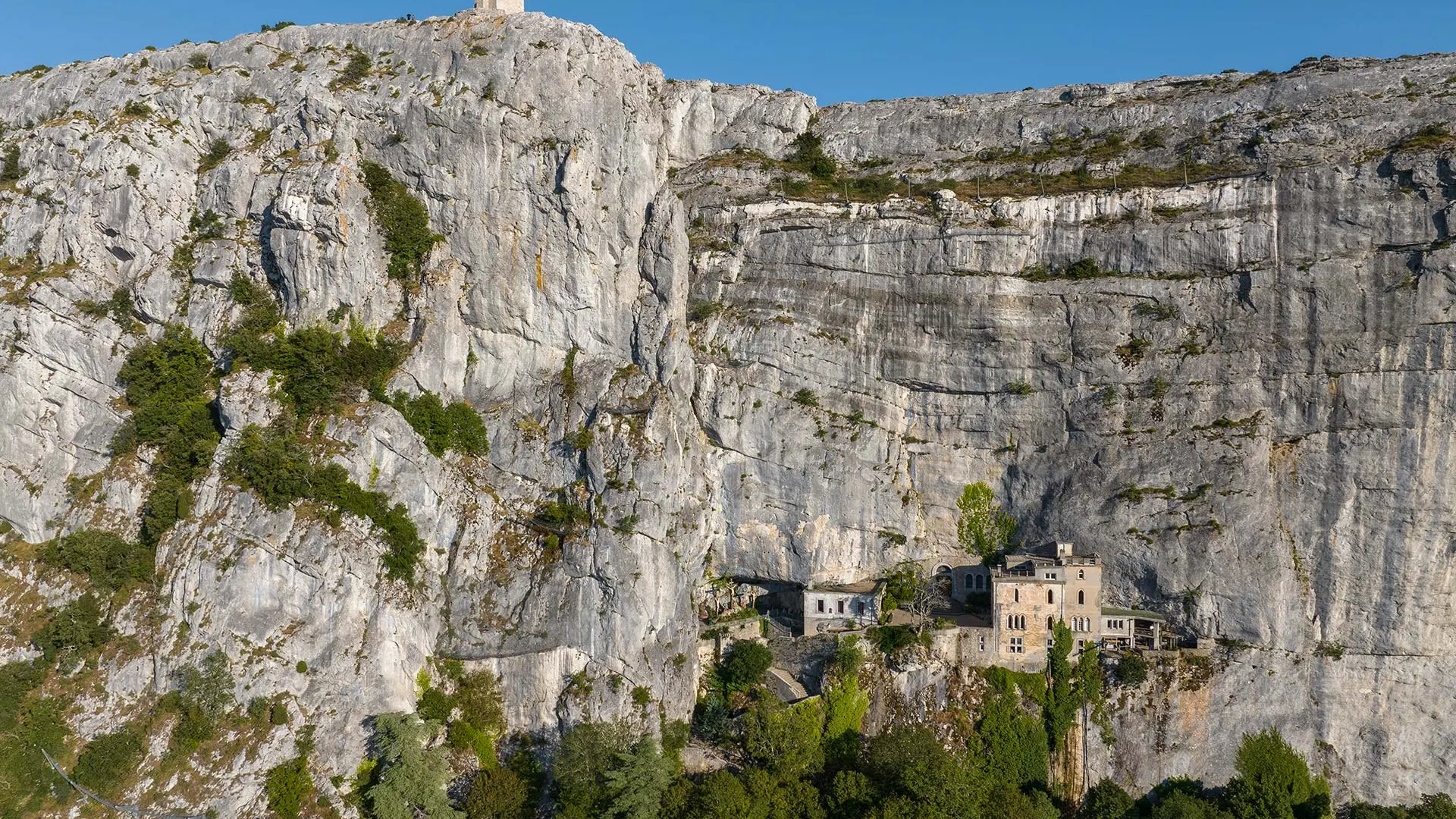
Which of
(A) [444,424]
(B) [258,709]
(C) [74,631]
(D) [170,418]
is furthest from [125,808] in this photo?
(A) [444,424]

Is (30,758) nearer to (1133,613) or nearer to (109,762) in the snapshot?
(109,762)

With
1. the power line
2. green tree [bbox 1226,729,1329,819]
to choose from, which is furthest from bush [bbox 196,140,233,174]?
green tree [bbox 1226,729,1329,819]

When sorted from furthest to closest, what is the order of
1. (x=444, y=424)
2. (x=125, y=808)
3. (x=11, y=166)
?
1. (x=11, y=166)
2. (x=444, y=424)
3. (x=125, y=808)

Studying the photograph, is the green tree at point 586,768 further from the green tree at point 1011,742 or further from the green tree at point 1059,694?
the green tree at point 1059,694

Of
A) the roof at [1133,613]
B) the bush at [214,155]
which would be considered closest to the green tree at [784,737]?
the roof at [1133,613]

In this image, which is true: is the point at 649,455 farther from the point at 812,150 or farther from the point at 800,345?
the point at 812,150

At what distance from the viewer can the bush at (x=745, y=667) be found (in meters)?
42.8

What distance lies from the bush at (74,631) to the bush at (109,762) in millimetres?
4282

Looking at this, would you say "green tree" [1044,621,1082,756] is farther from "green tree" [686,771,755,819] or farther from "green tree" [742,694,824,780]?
"green tree" [686,771,755,819]

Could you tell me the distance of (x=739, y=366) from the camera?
47.4 meters

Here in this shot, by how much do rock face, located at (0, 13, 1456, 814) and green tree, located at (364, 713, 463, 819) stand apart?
1.99m

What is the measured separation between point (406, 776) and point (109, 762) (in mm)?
11394

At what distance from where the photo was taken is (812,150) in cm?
5566

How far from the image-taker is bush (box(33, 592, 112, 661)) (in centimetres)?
3891
